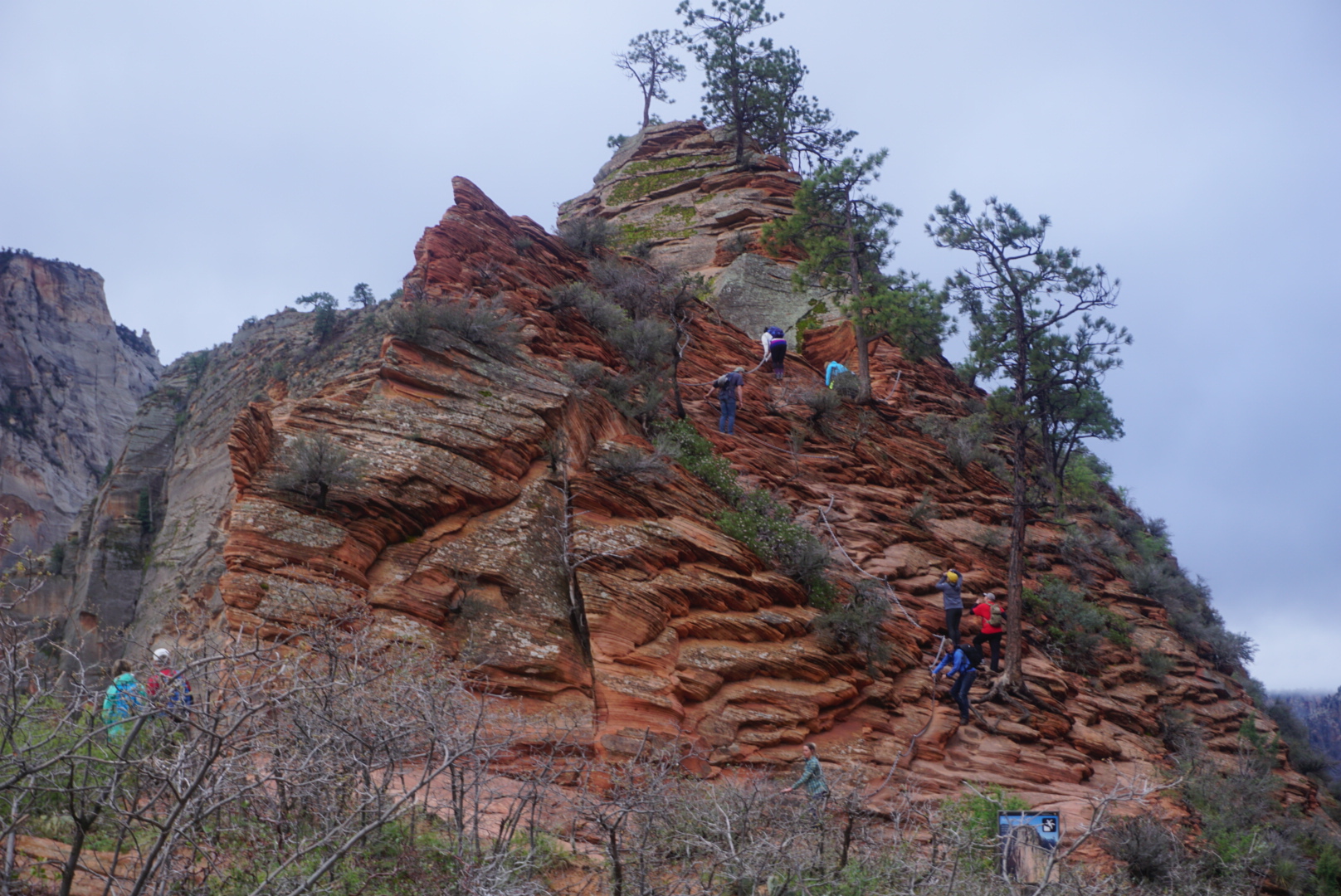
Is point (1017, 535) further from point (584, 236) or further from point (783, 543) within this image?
point (584, 236)

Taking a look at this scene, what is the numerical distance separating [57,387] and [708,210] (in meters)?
45.0

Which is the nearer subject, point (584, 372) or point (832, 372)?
point (584, 372)

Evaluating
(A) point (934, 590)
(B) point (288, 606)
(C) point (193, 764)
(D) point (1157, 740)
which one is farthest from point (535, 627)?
(D) point (1157, 740)

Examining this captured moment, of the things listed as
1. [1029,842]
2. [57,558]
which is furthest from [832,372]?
[57,558]

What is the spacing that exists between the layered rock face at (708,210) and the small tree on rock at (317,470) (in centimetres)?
1419

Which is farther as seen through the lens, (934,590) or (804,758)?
(934,590)

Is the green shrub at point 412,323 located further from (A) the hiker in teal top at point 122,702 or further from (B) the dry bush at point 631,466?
(A) the hiker in teal top at point 122,702

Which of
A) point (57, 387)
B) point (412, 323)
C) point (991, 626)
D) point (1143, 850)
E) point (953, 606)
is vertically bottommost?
point (1143, 850)

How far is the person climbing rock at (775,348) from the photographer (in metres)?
20.6

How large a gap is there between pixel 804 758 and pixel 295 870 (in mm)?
6196

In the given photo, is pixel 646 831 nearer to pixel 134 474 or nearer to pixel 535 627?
pixel 535 627

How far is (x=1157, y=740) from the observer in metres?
14.7

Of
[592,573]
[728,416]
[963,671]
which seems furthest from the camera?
[728,416]

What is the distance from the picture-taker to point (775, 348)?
20.7m
